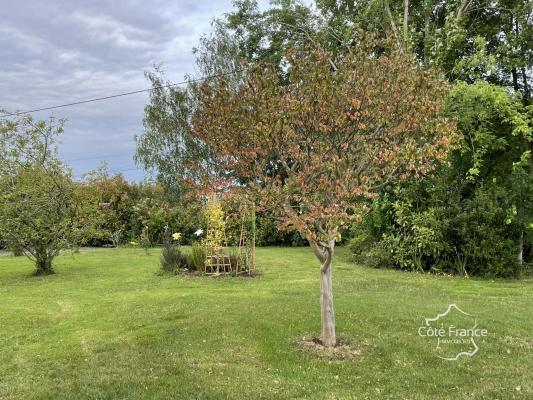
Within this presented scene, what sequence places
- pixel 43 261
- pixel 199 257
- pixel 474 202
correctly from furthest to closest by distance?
pixel 43 261 < pixel 199 257 < pixel 474 202

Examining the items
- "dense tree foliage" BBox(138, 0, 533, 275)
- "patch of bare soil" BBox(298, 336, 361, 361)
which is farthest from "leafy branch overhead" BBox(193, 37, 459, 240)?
"dense tree foliage" BBox(138, 0, 533, 275)

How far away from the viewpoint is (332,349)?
551 cm

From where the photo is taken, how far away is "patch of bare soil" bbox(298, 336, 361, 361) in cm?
532

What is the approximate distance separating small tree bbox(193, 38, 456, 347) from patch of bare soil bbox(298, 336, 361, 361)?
126 cm

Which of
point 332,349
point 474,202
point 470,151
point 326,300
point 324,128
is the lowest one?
point 332,349

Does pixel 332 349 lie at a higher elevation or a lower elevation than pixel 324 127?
lower

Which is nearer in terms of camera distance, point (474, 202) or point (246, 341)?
point (246, 341)

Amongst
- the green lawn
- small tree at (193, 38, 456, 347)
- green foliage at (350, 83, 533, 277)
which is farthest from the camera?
green foliage at (350, 83, 533, 277)

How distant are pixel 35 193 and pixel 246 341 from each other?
28.4 ft

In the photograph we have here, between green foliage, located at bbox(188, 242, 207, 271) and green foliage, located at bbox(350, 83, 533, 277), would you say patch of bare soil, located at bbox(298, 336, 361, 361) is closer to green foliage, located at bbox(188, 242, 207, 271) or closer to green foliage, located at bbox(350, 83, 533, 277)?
green foliage, located at bbox(188, 242, 207, 271)

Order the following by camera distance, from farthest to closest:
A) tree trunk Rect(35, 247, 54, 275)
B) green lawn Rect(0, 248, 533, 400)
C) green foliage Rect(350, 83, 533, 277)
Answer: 1. tree trunk Rect(35, 247, 54, 275)
2. green foliage Rect(350, 83, 533, 277)
3. green lawn Rect(0, 248, 533, 400)

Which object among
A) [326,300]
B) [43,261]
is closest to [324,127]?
[326,300]

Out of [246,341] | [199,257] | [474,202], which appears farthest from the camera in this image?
[199,257]

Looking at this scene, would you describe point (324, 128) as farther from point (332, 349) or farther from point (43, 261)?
point (43, 261)
